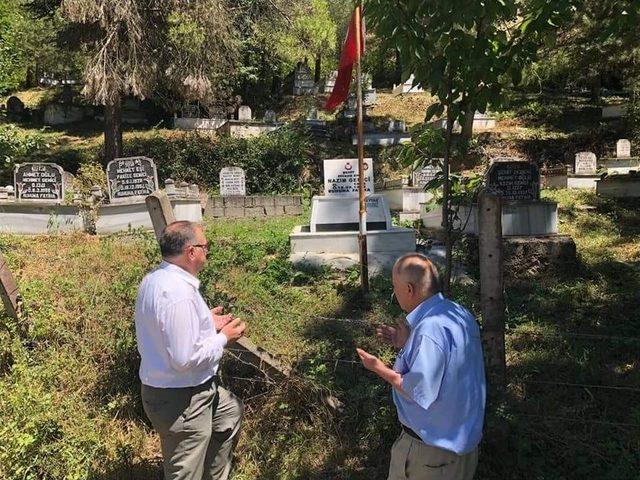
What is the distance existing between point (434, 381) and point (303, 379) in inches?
74.7

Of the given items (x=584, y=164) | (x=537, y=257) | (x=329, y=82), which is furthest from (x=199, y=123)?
(x=537, y=257)

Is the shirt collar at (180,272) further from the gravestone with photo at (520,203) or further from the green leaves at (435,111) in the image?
the gravestone with photo at (520,203)

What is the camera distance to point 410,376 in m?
2.21

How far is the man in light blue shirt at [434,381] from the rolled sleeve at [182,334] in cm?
88

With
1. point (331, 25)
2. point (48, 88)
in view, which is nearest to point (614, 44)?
point (331, 25)

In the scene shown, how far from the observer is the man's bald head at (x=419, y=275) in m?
2.35

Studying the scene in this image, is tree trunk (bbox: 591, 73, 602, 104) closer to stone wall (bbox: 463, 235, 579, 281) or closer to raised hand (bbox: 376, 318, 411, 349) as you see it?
stone wall (bbox: 463, 235, 579, 281)

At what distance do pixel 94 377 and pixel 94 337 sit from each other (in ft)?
1.62

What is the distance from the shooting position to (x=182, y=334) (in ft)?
8.76

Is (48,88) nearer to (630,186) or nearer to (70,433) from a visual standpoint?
(630,186)

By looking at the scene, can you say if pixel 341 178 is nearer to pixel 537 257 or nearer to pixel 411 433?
pixel 537 257

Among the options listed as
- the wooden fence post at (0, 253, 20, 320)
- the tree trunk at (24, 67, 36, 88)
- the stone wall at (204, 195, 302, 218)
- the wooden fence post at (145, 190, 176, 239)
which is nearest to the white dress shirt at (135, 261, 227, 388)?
the wooden fence post at (145, 190, 176, 239)

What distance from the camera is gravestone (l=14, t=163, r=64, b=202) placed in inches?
437

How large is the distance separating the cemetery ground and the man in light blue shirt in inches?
40.3
